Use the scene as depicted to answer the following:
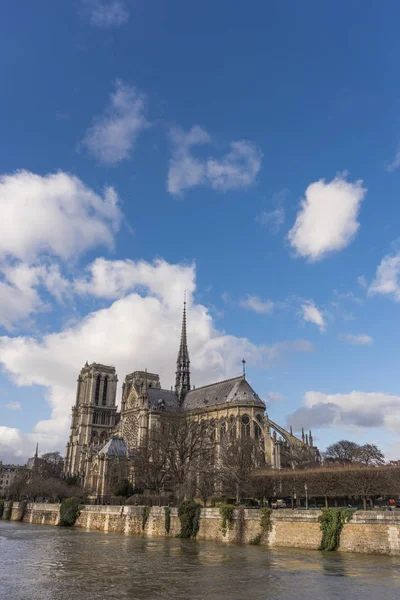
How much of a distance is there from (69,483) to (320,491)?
2202 inches

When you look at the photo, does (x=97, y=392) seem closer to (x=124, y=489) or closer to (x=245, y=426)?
(x=245, y=426)

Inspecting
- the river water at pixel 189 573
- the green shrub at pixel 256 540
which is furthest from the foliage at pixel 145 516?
the green shrub at pixel 256 540

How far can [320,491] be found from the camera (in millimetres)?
44000

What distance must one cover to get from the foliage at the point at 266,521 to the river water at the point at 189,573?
73.9 inches

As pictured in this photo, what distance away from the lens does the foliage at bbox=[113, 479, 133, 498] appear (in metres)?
61.9

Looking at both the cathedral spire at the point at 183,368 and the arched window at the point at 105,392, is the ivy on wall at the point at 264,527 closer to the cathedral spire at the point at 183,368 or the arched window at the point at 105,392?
the cathedral spire at the point at 183,368

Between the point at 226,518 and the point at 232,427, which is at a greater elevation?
the point at 232,427

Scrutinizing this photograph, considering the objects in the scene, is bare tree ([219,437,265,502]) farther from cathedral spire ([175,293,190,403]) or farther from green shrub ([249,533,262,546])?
cathedral spire ([175,293,190,403])

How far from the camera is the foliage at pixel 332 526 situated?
30.3 m

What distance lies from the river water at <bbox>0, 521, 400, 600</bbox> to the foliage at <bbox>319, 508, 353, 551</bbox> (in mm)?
1373

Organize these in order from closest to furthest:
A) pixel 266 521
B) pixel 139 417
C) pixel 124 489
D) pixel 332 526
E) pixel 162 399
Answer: pixel 332 526 < pixel 266 521 < pixel 124 489 < pixel 139 417 < pixel 162 399

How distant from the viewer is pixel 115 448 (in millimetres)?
81000

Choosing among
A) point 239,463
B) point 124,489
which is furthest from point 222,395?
point 239,463

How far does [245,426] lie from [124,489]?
2482cm
